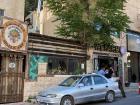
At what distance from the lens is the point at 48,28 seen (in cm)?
3144

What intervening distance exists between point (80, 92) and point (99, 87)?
142 centimetres

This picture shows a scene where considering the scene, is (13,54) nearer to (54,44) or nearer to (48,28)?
(54,44)

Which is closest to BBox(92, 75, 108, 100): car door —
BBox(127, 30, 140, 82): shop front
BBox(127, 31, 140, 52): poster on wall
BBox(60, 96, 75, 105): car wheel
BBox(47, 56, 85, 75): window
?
BBox(60, 96, 75, 105): car wheel

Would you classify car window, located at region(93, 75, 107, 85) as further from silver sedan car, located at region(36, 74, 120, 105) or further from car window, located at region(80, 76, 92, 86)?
car window, located at region(80, 76, 92, 86)

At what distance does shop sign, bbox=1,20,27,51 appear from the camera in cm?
1756

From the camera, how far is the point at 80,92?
15.7 metres

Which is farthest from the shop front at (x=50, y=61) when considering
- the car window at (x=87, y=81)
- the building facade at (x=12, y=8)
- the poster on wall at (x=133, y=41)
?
the poster on wall at (x=133, y=41)

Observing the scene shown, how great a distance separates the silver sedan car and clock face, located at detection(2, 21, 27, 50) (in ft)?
11.7

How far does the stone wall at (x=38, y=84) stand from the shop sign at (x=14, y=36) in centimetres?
229

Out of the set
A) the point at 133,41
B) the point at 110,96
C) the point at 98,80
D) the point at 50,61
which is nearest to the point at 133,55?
the point at 133,41

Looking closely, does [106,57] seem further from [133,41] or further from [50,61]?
[50,61]

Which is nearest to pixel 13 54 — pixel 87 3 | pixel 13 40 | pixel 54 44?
pixel 13 40

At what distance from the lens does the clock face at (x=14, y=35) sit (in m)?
17.6

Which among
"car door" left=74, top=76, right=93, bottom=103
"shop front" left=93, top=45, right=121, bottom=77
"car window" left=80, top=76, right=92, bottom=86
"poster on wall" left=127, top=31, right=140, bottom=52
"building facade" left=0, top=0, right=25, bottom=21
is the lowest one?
"car door" left=74, top=76, right=93, bottom=103
